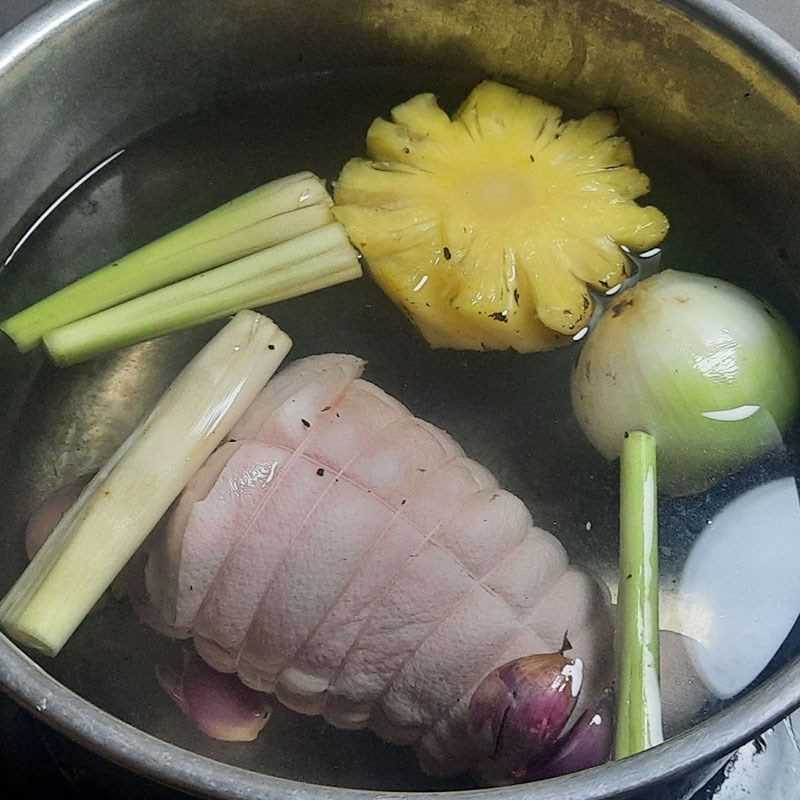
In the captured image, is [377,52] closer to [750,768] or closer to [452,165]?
[452,165]

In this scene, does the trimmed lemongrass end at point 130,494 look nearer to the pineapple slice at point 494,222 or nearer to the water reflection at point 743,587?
the pineapple slice at point 494,222

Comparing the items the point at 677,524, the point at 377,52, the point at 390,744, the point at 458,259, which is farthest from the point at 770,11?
the point at 390,744

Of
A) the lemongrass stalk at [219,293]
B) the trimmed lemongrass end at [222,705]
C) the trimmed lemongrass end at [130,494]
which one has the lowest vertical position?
the trimmed lemongrass end at [222,705]

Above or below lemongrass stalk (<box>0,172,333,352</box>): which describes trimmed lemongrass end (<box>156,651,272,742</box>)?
below

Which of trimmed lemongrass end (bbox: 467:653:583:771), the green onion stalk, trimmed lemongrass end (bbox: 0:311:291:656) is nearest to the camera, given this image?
trimmed lemongrass end (bbox: 467:653:583:771)

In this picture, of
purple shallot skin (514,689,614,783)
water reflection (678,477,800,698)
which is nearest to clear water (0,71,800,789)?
water reflection (678,477,800,698)

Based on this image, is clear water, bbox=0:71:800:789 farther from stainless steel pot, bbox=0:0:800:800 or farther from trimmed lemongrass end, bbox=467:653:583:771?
trimmed lemongrass end, bbox=467:653:583:771

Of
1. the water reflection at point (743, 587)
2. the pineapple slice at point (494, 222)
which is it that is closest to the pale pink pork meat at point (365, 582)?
the water reflection at point (743, 587)
